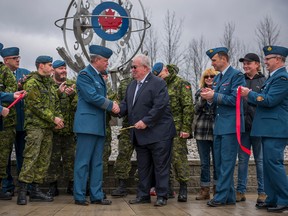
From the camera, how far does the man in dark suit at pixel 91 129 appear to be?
6000 mm

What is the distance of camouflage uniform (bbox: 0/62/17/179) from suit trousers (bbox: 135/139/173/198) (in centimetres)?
173

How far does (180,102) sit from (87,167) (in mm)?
1624

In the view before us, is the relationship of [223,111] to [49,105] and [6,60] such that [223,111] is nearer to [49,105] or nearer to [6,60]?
[49,105]

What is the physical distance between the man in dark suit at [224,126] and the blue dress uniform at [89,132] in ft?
4.36

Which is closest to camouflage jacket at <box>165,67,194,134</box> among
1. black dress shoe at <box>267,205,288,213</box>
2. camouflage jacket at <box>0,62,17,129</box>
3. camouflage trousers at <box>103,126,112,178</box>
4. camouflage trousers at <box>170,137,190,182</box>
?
camouflage trousers at <box>170,137,190,182</box>

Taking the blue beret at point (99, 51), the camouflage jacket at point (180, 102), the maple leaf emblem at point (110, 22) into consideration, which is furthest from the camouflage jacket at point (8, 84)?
the maple leaf emblem at point (110, 22)

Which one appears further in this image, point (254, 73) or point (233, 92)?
point (254, 73)

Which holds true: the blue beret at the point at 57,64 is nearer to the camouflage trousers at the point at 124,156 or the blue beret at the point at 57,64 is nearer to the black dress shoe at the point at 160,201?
the camouflage trousers at the point at 124,156

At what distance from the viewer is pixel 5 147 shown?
6461mm

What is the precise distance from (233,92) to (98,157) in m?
1.88

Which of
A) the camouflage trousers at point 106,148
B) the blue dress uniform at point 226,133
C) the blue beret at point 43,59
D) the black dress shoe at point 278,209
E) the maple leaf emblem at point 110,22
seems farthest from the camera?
the maple leaf emblem at point 110,22

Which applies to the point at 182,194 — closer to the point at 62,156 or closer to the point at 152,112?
the point at 152,112

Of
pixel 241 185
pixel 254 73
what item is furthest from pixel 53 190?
pixel 254 73

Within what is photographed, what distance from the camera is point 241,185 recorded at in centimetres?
662
